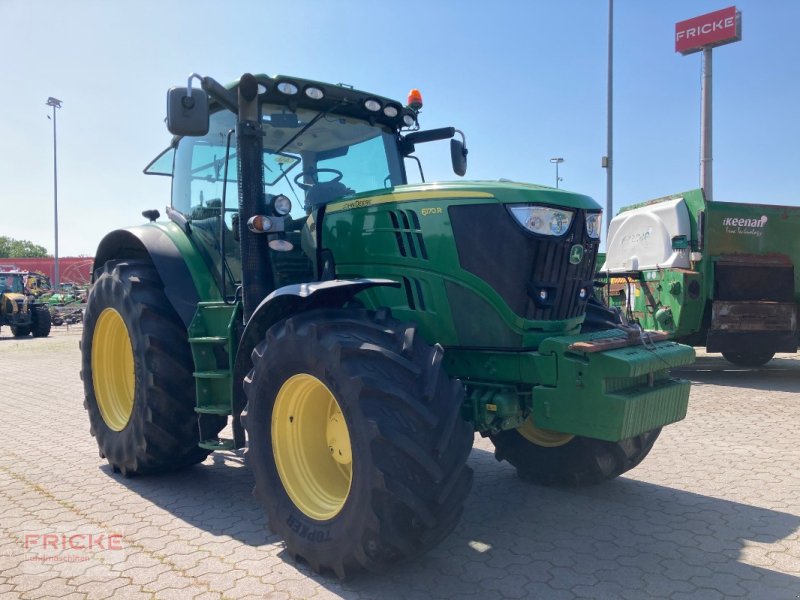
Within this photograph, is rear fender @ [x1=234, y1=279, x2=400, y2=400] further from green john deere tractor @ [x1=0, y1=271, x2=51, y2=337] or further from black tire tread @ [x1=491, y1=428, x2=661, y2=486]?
green john deere tractor @ [x1=0, y1=271, x2=51, y2=337]

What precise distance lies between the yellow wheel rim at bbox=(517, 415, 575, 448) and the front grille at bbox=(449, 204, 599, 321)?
1.20m

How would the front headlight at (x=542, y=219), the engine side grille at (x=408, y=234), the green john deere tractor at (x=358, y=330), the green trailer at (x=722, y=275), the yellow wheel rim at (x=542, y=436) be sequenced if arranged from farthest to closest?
1. the green trailer at (x=722, y=275)
2. the yellow wheel rim at (x=542, y=436)
3. the engine side grille at (x=408, y=234)
4. the front headlight at (x=542, y=219)
5. the green john deere tractor at (x=358, y=330)

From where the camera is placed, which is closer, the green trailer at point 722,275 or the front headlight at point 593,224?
the front headlight at point 593,224

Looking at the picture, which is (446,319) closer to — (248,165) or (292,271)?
(292,271)

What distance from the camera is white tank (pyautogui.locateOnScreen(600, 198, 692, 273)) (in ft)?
31.7

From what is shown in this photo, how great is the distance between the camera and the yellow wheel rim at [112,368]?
17.2 ft

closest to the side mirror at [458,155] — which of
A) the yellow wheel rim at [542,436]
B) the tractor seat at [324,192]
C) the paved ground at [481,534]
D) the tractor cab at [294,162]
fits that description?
the tractor cab at [294,162]

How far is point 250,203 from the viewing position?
409cm

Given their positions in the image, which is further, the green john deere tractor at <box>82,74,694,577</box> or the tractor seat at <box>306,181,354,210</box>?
the tractor seat at <box>306,181,354,210</box>

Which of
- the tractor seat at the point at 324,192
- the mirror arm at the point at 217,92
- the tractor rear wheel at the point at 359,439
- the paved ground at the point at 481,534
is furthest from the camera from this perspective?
the tractor seat at the point at 324,192

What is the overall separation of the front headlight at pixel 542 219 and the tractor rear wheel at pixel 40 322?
21.1 metres

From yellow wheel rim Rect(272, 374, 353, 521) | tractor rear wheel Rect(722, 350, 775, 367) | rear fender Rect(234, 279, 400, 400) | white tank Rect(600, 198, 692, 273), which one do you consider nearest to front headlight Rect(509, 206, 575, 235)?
rear fender Rect(234, 279, 400, 400)

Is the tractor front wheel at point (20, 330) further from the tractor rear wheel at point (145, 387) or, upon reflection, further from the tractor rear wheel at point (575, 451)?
the tractor rear wheel at point (575, 451)

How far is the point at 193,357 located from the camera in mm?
4426
